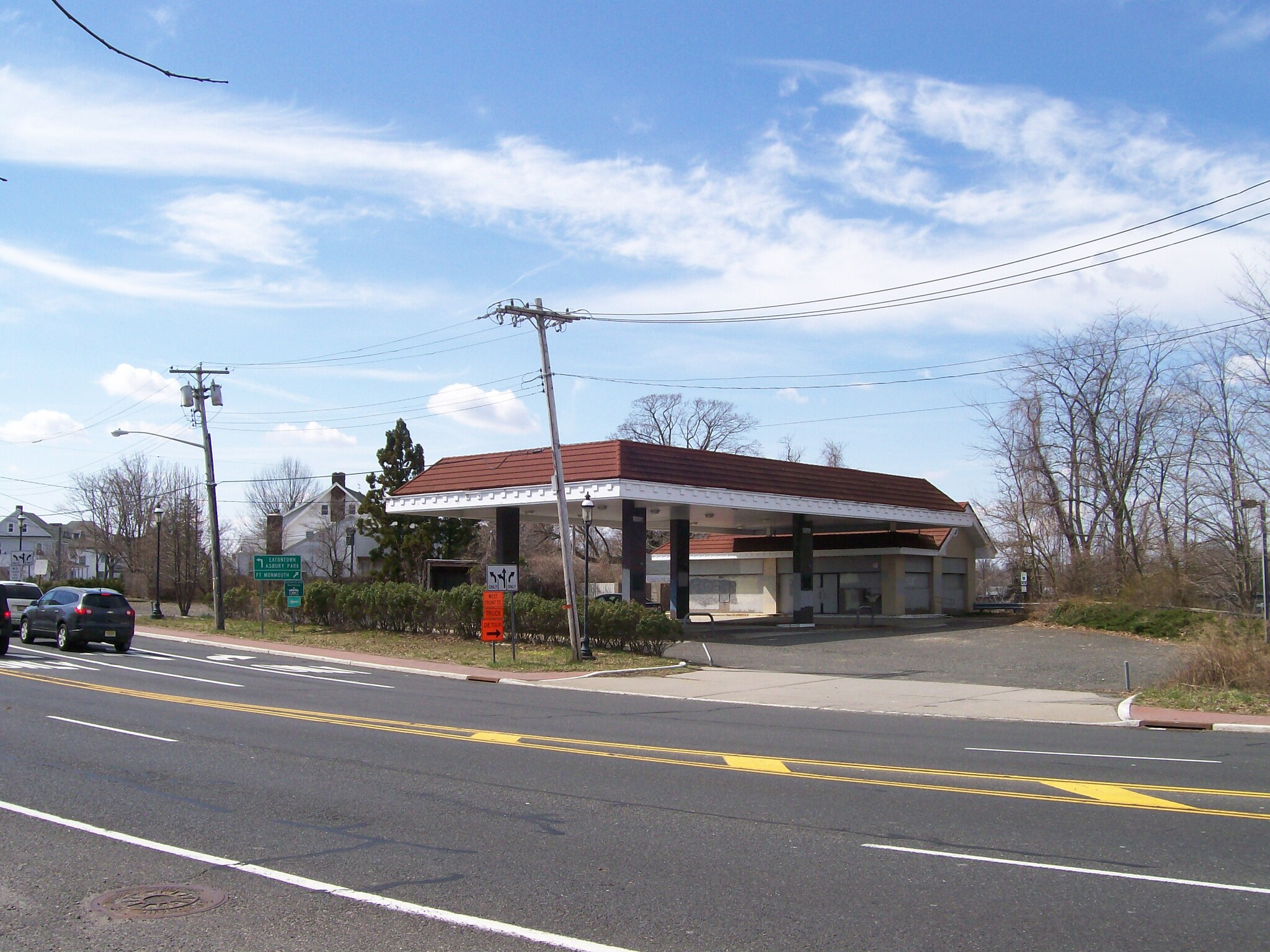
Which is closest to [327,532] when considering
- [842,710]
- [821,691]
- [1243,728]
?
[821,691]

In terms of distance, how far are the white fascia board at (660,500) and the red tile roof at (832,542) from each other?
11.3ft

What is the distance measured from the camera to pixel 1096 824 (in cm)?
855

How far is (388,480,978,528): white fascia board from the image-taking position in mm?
34375

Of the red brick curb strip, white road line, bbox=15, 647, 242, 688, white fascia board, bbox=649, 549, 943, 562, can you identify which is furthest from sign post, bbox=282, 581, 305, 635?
the red brick curb strip

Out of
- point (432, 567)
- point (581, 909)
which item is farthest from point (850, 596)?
point (581, 909)

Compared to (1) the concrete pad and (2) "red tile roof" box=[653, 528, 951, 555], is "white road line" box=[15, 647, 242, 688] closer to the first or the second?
(1) the concrete pad

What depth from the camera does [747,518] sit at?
47.4m

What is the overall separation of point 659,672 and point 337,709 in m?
10.4

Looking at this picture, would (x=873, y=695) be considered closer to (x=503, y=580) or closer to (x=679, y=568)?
(x=503, y=580)

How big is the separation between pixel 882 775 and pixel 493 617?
16.2 meters

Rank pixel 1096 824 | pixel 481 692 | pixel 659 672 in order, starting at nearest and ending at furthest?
pixel 1096 824 → pixel 481 692 → pixel 659 672

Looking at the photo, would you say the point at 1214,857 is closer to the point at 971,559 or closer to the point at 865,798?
the point at 865,798

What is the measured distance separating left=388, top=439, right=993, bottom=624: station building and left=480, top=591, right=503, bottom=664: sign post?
843 centimetres

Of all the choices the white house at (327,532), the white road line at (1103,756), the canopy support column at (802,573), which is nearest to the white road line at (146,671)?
the white road line at (1103,756)
